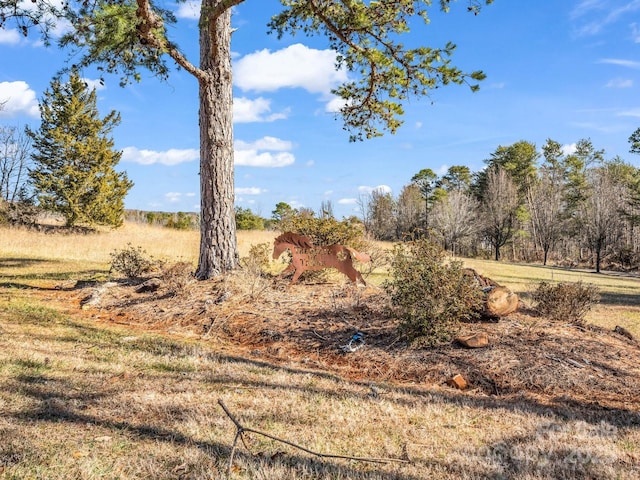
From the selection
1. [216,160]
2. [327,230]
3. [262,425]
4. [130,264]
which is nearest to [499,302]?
[327,230]

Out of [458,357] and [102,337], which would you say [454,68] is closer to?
[458,357]

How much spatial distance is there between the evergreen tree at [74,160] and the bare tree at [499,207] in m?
33.6

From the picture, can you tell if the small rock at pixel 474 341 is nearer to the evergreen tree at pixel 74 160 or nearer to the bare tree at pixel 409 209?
the evergreen tree at pixel 74 160

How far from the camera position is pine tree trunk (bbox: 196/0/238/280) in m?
8.94

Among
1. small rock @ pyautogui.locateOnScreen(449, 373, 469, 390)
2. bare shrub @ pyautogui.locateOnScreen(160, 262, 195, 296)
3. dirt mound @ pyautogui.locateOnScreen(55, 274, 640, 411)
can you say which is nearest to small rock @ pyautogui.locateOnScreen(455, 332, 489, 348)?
dirt mound @ pyautogui.locateOnScreen(55, 274, 640, 411)

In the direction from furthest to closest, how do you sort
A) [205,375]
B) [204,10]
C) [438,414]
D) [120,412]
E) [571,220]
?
[571,220] < [204,10] < [205,375] < [438,414] < [120,412]

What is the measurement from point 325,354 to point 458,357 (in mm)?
1614

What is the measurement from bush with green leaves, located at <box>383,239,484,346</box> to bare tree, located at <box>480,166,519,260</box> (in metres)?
40.5

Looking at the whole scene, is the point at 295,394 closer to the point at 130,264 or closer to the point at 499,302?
the point at 499,302

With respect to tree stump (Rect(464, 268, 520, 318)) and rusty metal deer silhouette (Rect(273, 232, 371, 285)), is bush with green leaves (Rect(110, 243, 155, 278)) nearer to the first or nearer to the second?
rusty metal deer silhouette (Rect(273, 232, 371, 285))

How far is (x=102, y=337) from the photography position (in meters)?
5.98

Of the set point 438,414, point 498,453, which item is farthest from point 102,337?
point 498,453

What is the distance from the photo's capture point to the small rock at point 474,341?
5488 mm

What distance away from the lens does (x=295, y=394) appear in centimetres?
405
